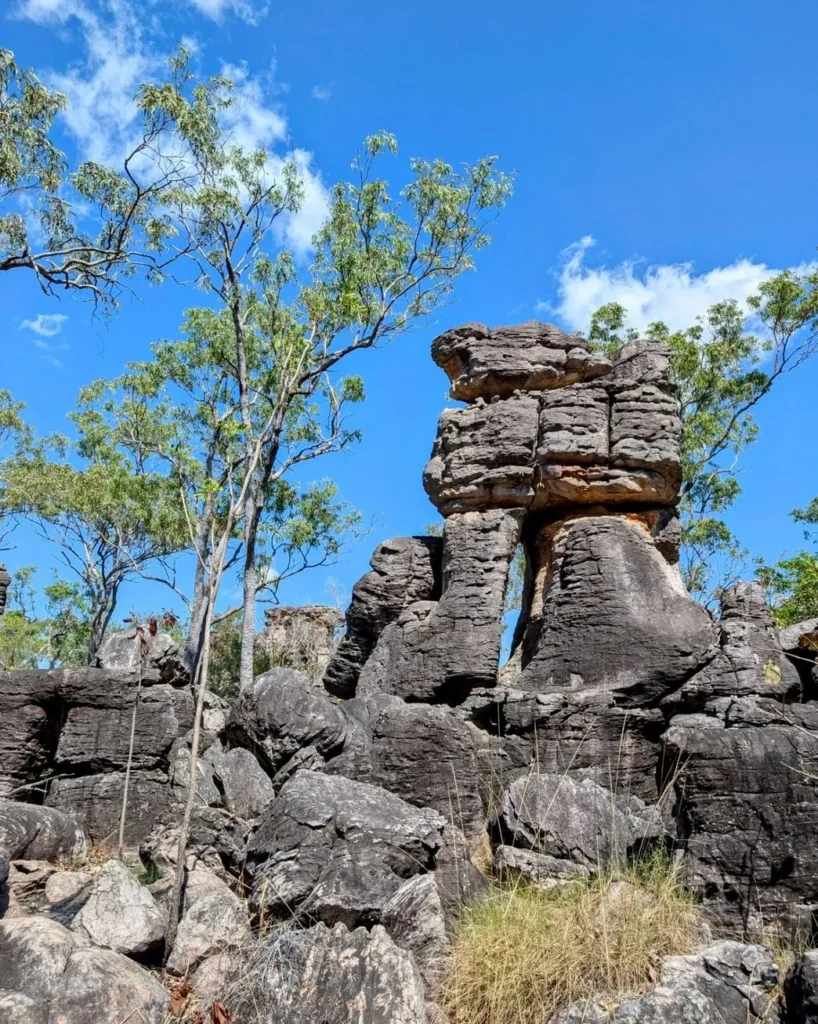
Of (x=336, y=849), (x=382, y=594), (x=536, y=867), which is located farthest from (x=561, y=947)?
(x=382, y=594)

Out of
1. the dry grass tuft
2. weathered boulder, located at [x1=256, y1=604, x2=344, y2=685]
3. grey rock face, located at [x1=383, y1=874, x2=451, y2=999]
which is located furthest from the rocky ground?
weathered boulder, located at [x1=256, y1=604, x2=344, y2=685]

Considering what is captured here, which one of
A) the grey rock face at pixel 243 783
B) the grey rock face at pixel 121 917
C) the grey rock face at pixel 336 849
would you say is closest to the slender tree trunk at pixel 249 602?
the grey rock face at pixel 243 783

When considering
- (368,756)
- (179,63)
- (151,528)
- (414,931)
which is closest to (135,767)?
(368,756)

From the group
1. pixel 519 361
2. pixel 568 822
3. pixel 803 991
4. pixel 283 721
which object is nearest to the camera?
pixel 803 991

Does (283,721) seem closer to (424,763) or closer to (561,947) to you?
(424,763)

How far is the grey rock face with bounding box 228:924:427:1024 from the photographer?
5.01m

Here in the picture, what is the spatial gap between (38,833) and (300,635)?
13696 mm

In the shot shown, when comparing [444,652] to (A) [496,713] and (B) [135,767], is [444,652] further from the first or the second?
(B) [135,767]

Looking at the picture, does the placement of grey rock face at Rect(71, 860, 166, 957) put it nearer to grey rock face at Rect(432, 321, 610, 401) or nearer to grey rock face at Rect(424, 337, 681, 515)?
grey rock face at Rect(424, 337, 681, 515)

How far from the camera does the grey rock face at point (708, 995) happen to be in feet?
16.5

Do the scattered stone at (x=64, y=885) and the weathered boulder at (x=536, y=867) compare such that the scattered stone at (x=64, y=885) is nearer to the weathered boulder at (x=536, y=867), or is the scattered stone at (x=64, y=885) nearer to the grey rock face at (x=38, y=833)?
the grey rock face at (x=38, y=833)

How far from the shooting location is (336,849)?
643 cm

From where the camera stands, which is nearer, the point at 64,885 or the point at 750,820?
the point at 750,820

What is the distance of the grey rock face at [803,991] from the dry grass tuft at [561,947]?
0.73 meters
